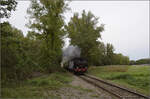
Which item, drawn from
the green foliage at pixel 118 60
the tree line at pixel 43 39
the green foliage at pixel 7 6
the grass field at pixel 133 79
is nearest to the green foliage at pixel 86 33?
the tree line at pixel 43 39

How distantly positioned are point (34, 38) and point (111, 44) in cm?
4476

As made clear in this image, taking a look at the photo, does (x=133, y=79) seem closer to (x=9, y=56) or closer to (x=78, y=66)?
(x=78, y=66)

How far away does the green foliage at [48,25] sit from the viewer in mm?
21016

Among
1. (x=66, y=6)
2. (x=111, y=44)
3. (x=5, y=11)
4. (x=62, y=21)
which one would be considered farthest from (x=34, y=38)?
(x=111, y=44)

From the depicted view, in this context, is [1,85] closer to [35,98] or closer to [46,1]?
[35,98]

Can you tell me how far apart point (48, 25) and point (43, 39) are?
7.69 feet

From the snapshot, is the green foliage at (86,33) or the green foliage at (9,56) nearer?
the green foliage at (9,56)

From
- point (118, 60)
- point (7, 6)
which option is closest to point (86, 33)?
point (7, 6)

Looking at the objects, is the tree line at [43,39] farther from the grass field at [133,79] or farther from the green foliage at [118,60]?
the green foliage at [118,60]

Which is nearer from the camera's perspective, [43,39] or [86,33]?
[43,39]

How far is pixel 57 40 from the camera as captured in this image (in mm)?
22531

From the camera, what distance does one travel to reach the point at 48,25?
68.6 feet

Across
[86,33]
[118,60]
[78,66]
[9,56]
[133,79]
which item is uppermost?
[86,33]

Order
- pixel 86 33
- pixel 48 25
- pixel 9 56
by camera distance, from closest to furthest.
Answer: pixel 9 56, pixel 48 25, pixel 86 33
